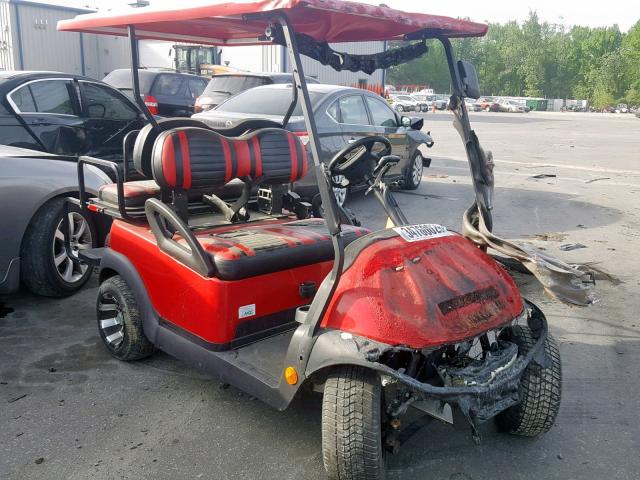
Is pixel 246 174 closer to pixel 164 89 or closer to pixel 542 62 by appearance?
pixel 164 89

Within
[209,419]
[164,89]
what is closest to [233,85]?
[164,89]

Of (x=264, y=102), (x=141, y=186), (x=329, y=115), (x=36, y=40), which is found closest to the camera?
(x=141, y=186)

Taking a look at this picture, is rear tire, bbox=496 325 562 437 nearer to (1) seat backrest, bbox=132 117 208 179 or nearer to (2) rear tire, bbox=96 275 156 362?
(2) rear tire, bbox=96 275 156 362

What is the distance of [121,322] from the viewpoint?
12.1 feet

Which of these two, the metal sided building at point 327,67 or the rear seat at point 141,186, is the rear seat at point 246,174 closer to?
the rear seat at point 141,186

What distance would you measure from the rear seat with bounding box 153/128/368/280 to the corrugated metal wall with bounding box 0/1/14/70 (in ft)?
74.6

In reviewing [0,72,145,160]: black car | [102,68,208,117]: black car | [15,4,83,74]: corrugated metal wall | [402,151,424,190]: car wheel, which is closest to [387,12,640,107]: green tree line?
[15,4,83,74]: corrugated metal wall

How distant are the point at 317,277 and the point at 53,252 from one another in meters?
2.21

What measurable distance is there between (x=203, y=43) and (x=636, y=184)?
987 cm

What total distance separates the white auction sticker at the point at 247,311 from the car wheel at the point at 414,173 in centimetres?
685

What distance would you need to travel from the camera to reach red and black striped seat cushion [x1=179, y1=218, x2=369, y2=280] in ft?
10.2

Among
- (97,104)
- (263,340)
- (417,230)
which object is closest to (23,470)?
(263,340)

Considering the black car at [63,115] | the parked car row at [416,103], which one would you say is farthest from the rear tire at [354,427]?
the parked car row at [416,103]

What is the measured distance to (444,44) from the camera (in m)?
3.54
